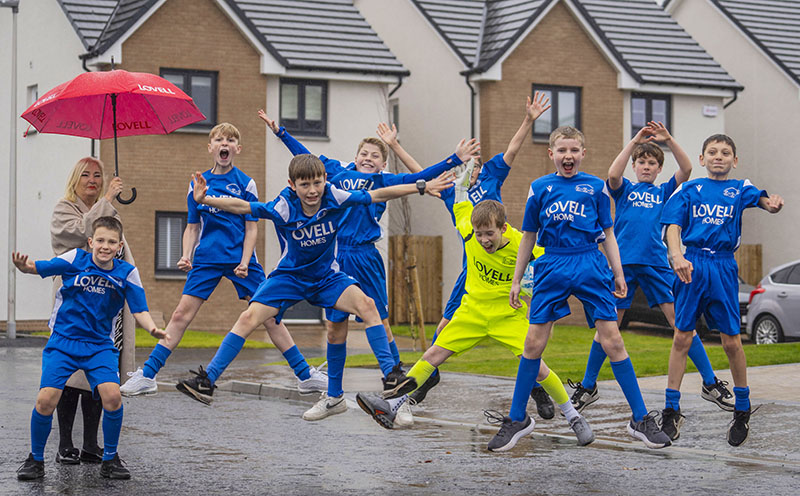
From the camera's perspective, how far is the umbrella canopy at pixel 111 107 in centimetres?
1054

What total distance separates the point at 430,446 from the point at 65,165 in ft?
68.1

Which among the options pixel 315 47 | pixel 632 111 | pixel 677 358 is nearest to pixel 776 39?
pixel 632 111

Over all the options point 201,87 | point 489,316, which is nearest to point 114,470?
point 489,316

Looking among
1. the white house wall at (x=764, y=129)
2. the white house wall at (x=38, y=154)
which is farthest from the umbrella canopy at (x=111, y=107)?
the white house wall at (x=764, y=129)

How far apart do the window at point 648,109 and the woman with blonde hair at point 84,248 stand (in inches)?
943

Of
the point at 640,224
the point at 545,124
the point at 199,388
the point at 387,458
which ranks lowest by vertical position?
the point at 387,458

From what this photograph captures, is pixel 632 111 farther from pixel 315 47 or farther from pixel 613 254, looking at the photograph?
pixel 613 254

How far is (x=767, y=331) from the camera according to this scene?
22938mm

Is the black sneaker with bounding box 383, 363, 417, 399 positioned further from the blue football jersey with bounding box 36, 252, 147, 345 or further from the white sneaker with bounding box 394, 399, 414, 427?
the blue football jersey with bounding box 36, 252, 147, 345

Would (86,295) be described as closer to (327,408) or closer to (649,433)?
(327,408)

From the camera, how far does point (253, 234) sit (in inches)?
437

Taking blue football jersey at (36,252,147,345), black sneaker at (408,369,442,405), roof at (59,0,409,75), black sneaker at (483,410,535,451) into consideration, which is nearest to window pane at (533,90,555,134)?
roof at (59,0,409,75)

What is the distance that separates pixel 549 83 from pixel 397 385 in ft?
75.3

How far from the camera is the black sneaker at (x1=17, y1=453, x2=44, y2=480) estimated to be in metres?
8.25
